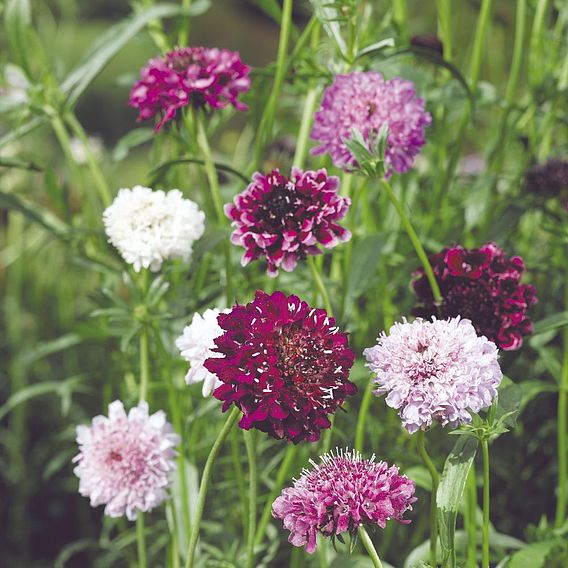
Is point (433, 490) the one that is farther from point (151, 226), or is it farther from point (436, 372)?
point (151, 226)

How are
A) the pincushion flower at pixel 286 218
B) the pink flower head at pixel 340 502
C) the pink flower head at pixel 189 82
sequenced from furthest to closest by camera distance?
1. the pink flower head at pixel 189 82
2. the pincushion flower at pixel 286 218
3. the pink flower head at pixel 340 502

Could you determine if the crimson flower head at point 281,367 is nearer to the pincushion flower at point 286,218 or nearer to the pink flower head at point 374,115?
the pincushion flower at point 286,218

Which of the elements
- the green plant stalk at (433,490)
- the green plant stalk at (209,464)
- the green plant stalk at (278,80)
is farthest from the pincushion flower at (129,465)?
the green plant stalk at (278,80)

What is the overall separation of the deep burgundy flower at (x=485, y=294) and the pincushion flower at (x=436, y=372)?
0.45ft

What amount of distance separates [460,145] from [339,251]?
0.20 m

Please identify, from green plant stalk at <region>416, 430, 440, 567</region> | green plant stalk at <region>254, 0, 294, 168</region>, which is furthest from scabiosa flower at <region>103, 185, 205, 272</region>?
green plant stalk at <region>416, 430, 440, 567</region>

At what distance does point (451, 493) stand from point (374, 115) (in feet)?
1.28

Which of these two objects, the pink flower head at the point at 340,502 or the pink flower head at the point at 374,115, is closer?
the pink flower head at the point at 340,502

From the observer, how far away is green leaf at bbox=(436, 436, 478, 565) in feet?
2.04

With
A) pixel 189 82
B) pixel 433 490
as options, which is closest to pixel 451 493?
pixel 433 490

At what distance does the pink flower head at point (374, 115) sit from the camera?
848 mm

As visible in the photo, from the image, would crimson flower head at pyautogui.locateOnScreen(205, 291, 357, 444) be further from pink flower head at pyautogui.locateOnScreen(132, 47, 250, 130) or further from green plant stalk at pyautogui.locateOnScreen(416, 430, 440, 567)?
pink flower head at pyautogui.locateOnScreen(132, 47, 250, 130)

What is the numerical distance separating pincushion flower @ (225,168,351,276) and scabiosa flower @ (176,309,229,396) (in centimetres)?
6

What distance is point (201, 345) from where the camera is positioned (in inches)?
26.3
